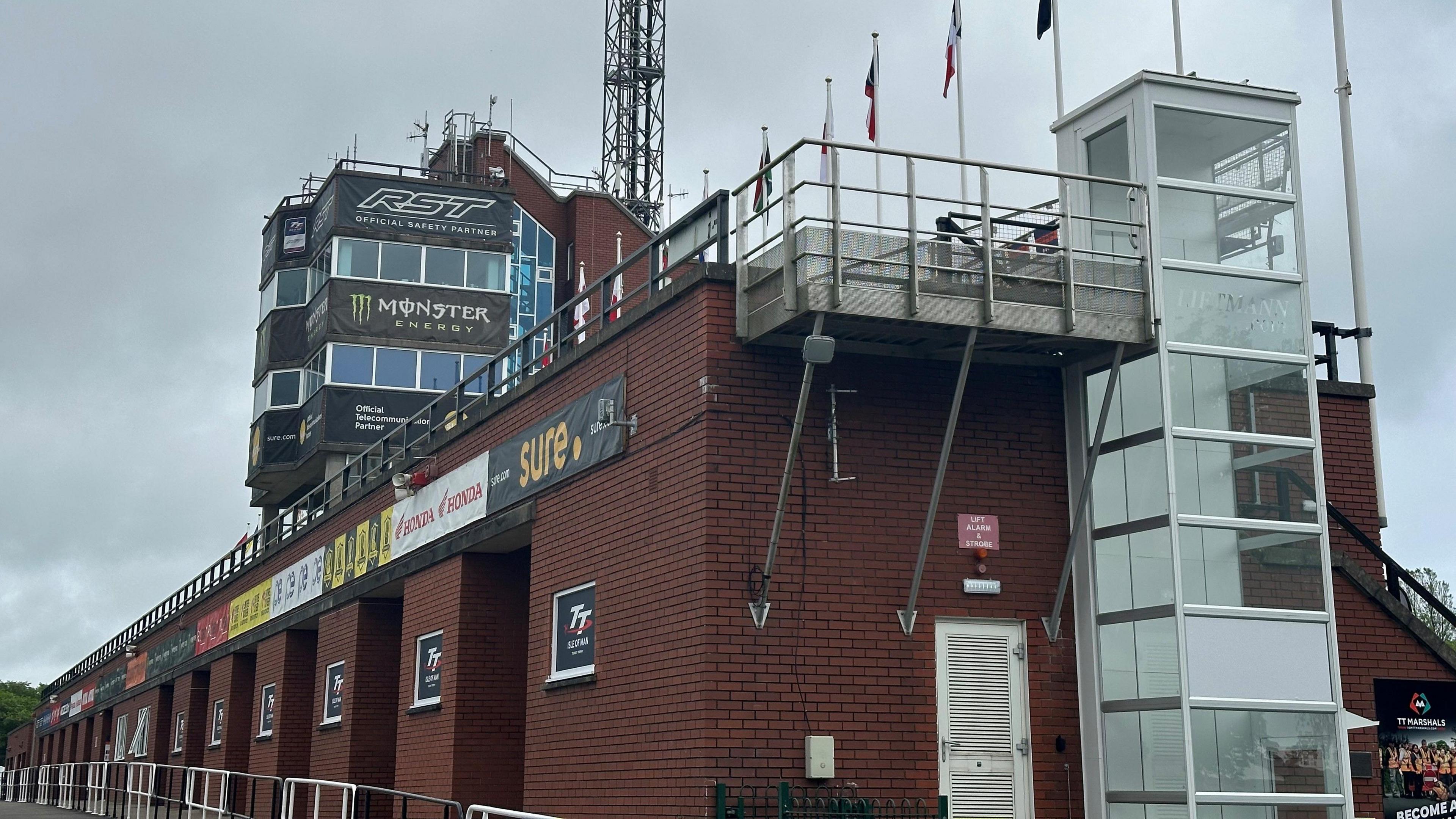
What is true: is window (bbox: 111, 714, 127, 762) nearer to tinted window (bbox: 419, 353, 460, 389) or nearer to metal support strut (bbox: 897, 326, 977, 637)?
tinted window (bbox: 419, 353, 460, 389)

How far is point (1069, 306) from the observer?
12.2 metres

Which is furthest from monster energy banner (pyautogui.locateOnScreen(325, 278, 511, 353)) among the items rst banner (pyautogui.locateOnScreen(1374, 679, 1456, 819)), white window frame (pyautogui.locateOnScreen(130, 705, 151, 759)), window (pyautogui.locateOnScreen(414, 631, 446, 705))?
rst banner (pyautogui.locateOnScreen(1374, 679, 1456, 819))

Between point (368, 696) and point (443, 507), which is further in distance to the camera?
point (368, 696)

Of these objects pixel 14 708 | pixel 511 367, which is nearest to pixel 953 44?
pixel 511 367

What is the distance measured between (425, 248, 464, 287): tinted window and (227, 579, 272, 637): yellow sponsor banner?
1298 cm

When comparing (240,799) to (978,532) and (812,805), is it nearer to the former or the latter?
(812,805)

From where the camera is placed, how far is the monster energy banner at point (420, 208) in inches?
1665

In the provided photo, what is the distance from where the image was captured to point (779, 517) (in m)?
12.0

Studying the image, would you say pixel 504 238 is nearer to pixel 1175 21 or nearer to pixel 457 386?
pixel 457 386

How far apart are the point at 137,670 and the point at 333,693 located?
911 inches

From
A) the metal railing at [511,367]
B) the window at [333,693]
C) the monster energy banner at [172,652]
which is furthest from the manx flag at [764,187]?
the monster energy banner at [172,652]

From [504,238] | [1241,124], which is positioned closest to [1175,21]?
[1241,124]

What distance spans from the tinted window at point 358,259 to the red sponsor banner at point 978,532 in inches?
1228

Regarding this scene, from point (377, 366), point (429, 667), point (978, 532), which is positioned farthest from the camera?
point (377, 366)
